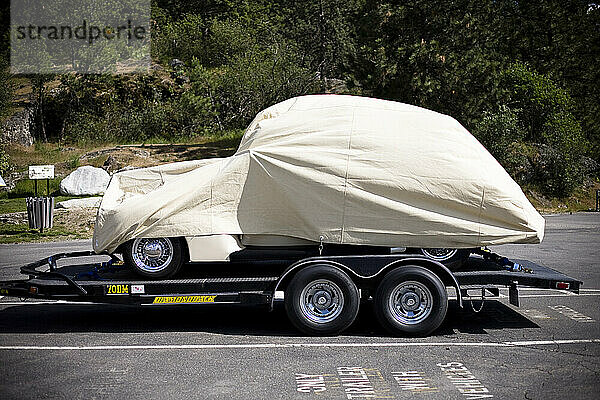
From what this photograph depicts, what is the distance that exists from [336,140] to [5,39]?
41.8m

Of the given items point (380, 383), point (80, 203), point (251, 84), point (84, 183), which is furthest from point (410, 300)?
Answer: point (251, 84)

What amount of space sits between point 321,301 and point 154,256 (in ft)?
6.89

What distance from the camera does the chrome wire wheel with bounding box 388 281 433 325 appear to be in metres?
8.28

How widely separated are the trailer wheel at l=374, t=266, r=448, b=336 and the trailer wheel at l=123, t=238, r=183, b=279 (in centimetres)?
249

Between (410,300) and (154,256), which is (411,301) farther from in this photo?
(154,256)

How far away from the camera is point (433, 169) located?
836 cm

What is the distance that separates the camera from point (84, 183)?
27.7 m

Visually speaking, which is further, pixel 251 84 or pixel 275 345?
pixel 251 84

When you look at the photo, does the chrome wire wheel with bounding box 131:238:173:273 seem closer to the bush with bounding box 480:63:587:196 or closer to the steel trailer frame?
the steel trailer frame

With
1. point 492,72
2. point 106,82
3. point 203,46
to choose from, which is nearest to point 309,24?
point 203,46

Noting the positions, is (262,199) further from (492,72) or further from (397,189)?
(492,72)

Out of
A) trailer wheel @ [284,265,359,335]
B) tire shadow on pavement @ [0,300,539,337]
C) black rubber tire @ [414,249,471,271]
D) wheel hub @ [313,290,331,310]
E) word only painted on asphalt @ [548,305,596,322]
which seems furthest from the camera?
word only painted on asphalt @ [548,305,596,322]

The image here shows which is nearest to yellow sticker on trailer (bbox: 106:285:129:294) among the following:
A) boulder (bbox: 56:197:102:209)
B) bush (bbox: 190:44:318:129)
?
boulder (bbox: 56:197:102:209)

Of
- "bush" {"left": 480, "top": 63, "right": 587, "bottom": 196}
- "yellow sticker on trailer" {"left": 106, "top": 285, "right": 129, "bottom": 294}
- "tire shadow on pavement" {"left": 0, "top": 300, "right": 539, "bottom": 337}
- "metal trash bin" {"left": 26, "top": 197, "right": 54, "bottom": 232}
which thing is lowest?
"tire shadow on pavement" {"left": 0, "top": 300, "right": 539, "bottom": 337}
